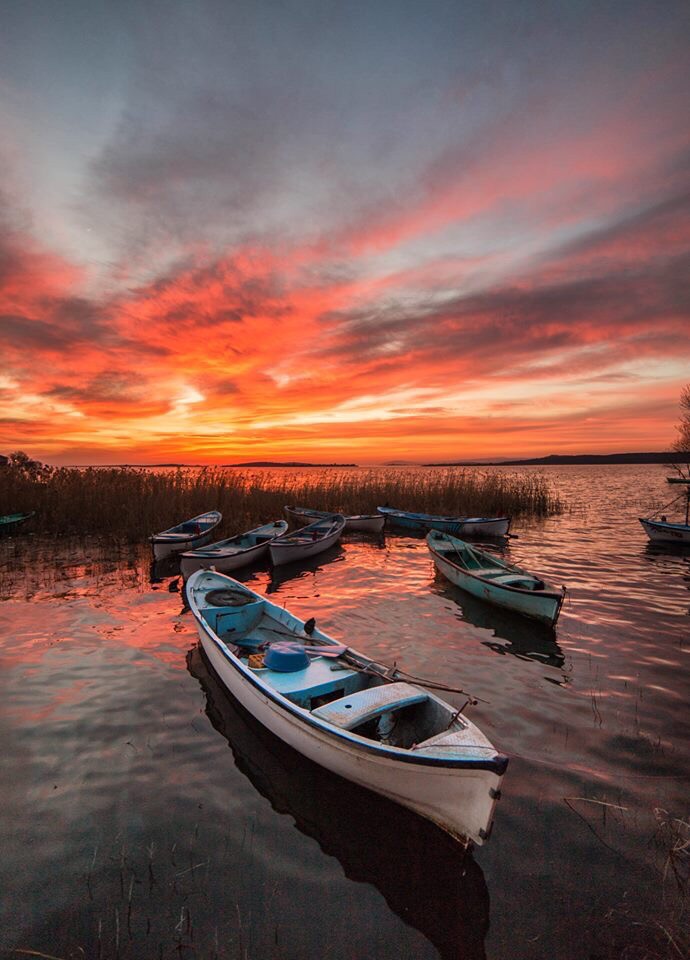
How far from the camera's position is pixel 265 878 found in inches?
154

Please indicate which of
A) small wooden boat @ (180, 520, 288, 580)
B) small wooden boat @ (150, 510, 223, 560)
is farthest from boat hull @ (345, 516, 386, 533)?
small wooden boat @ (150, 510, 223, 560)

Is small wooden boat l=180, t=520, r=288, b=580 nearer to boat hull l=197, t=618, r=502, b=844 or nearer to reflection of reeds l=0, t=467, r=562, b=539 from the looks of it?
reflection of reeds l=0, t=467, r=562, b=539

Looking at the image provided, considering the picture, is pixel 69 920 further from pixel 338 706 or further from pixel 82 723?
pixel 82 723

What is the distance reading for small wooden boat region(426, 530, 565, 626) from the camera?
9773 mm

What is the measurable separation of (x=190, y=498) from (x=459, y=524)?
1333 cm

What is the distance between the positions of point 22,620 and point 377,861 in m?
9.52

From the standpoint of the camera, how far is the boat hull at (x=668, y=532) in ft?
63.1

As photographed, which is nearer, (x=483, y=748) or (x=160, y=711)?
(x=483, y=748)

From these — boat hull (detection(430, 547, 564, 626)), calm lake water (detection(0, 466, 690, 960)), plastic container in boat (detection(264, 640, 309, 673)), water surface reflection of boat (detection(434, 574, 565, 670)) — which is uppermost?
plastic container in boat (detection(264, 640, 309, 673))

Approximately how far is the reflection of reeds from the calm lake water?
10.9 metres

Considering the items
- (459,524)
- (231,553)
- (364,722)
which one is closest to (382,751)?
(364,722)

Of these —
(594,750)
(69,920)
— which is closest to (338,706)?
(69,920)

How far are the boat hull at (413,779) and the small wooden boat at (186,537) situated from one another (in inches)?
444

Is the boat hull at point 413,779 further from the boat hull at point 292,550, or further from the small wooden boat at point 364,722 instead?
the boat hull at point 292,550
